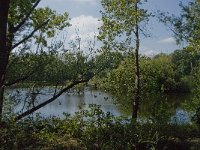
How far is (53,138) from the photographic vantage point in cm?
1119

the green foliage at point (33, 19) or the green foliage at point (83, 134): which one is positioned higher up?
the green foliage at point (33, 19)

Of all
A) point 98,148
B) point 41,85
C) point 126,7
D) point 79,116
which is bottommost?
point 98,148

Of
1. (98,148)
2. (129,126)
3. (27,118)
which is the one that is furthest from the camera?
(27,118)

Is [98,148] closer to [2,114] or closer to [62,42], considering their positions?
[2,114]

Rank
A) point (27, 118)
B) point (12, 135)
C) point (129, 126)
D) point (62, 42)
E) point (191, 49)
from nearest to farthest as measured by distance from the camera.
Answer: point (12, 135) → point (129, 126) → point (27, 118) → point (62, 42) → point (191, 49)

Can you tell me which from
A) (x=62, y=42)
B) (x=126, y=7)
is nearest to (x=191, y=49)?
(x=126, y=7)

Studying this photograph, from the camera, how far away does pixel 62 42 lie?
43.5ft

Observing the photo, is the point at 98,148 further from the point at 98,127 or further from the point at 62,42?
the point at 62,42

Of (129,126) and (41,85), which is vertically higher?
(41,85)

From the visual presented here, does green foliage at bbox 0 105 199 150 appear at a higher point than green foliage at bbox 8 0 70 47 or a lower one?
lower

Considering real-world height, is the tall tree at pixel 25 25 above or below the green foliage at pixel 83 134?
above

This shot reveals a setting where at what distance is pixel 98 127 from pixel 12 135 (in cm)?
262

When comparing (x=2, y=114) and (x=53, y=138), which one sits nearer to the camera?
(x=2, y=114)

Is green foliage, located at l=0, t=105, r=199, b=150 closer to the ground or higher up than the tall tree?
closer to the ground
